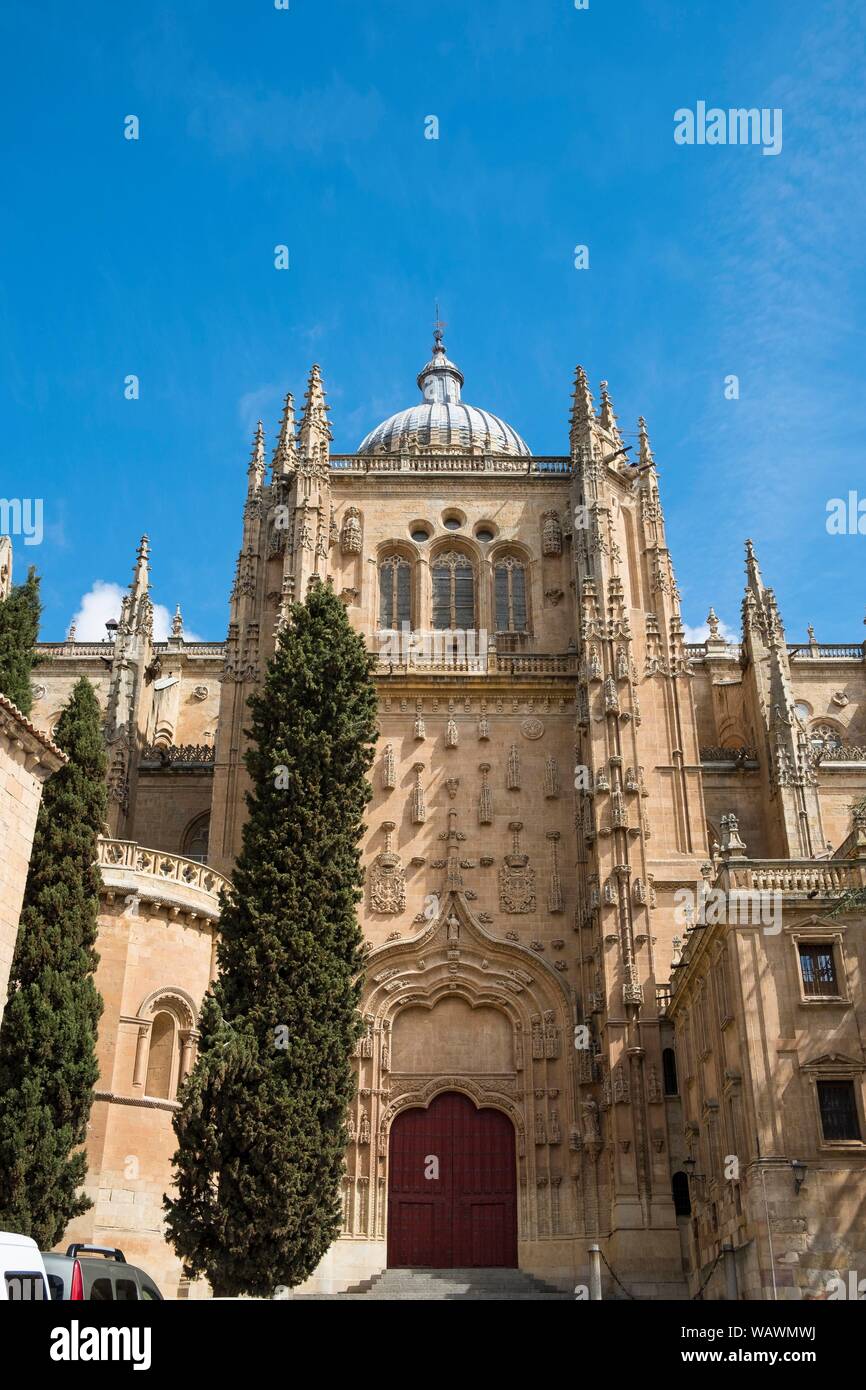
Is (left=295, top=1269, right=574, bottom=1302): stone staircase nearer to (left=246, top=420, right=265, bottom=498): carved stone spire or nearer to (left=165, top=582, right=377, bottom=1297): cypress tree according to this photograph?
(left=165, top=582, right=377, bottom=1297): cypress tree

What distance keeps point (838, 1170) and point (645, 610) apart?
19.1m

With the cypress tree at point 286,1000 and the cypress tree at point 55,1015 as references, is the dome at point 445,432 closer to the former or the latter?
the cypress tree at point 286,1000

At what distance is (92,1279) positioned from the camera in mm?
12859

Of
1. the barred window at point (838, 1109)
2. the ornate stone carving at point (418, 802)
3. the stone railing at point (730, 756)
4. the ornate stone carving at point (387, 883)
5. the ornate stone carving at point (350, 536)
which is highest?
the ornate stone carving at point (350, 536)

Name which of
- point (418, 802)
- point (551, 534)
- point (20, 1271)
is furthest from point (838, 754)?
point (20, 1271)

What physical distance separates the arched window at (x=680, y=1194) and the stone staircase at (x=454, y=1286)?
307 cm

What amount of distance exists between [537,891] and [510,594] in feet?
33.8

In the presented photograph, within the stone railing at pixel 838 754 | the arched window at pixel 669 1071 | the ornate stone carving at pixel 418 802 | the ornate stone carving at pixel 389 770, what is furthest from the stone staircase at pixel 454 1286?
the stone railing at pixel 838 754

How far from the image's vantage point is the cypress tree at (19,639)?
27.8m

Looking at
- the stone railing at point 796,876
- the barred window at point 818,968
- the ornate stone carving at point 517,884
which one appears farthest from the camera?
the ornate stone carving at point 517,884

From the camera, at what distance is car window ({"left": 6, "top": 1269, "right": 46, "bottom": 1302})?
10133 millimetres

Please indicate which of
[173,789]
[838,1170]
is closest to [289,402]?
[173,789]

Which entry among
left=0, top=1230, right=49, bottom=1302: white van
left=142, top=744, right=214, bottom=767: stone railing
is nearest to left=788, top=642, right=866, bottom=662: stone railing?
left=142, top=744, right=214, bottom=767: stone railing

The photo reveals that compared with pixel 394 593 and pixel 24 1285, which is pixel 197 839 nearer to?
pixel 394 593
